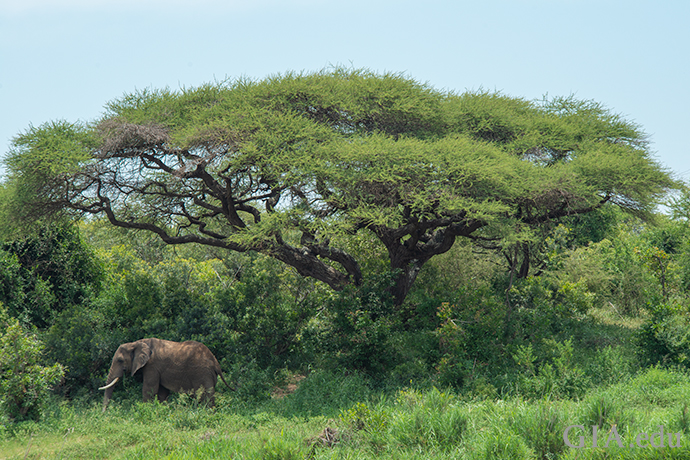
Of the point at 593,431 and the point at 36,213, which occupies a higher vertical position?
the point at 36,213

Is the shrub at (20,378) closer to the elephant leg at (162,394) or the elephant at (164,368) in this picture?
the elephant at (164,368)

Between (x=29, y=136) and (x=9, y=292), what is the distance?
16.3 feet

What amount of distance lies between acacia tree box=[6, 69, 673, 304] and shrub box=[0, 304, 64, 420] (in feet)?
15.6

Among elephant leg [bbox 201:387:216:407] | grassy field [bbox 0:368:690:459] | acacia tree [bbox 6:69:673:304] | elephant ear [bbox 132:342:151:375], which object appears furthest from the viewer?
acacia tree [bbox 6:69:673:304]

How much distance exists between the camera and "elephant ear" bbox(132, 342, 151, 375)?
10906 mm

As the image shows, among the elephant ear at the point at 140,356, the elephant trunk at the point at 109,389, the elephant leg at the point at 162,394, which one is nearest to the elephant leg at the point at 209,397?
the elephant leg at the point at 162,394

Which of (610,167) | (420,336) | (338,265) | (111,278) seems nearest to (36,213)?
(111,278)

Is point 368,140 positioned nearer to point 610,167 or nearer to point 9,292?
point 610,167

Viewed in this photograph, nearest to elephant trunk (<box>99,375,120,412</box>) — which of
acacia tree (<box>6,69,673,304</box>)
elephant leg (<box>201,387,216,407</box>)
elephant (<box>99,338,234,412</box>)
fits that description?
elephant (<box>99,338,234,412</box>)

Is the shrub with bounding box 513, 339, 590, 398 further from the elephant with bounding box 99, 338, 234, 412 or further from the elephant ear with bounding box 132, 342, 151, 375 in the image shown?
the elephant ear with bounding box 132, 342, 151, 375

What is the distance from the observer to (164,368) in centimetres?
1112

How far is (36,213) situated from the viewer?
14.9 metres

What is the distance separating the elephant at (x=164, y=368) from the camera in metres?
11.0

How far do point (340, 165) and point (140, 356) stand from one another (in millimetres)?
6209
